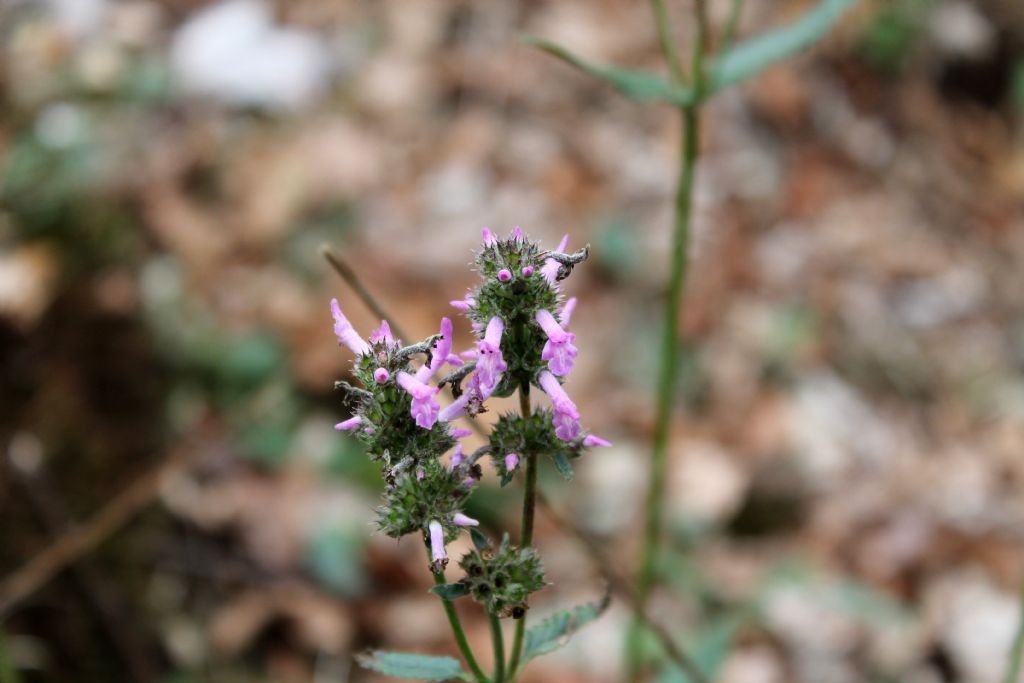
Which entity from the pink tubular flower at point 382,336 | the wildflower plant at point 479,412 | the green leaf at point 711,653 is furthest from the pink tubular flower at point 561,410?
the green leaf at point 711,653

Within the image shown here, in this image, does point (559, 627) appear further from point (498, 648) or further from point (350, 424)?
point (350, 424)

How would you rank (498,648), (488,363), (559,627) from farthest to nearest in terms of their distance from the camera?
(559,627) → (498,648) → (488,363)

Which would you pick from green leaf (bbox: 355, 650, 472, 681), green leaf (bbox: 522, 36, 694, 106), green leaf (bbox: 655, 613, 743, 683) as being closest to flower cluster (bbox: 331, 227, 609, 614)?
green leaf (bbox: 355, 650, 472, 681)

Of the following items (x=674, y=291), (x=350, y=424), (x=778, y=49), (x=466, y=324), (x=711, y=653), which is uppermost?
(x=466, y=324)

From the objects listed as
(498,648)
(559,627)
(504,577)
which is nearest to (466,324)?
(559,627)

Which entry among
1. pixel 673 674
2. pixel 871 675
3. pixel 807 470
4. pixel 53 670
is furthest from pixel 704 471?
pixel 53 670

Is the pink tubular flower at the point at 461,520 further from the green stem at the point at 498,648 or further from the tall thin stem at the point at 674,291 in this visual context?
the tall thin stem at the point at 674,291
